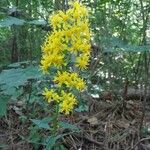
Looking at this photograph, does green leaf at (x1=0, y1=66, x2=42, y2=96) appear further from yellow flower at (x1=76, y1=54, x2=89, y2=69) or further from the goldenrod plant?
yellow flower at (x1=76, y1=54, x2=89, y2=69)

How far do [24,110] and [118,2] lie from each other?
174cm

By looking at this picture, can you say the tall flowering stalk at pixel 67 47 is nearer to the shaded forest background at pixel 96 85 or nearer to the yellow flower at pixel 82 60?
the yellow flower at pixel 82 60

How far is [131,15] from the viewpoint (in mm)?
6047

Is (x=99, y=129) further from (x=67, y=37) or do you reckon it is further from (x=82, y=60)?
(x=67, y=37)

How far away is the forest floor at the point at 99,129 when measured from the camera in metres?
3.75

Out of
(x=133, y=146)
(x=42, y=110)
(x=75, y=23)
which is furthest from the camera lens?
(x=42, y=110)

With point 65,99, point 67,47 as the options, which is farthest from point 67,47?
point 65,99

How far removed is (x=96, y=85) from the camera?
4.59m

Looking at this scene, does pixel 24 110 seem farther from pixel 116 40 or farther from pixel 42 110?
pixel 116 40

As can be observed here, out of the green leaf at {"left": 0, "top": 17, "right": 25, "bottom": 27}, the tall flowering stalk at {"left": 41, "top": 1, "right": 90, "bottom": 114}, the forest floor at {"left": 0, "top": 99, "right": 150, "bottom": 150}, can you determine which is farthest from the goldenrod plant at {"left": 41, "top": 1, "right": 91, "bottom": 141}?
the forest floor at {"left": 0, "top": 99, "right": 150, "bottom": 150}

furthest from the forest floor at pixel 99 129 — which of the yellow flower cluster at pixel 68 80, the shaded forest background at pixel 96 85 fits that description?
the yellow flower cluster at pixel 68 80

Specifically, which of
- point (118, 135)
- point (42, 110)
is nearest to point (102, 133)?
point (118, 135)

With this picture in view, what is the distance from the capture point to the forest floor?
3752 millimetres

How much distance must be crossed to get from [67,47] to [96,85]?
202cm
